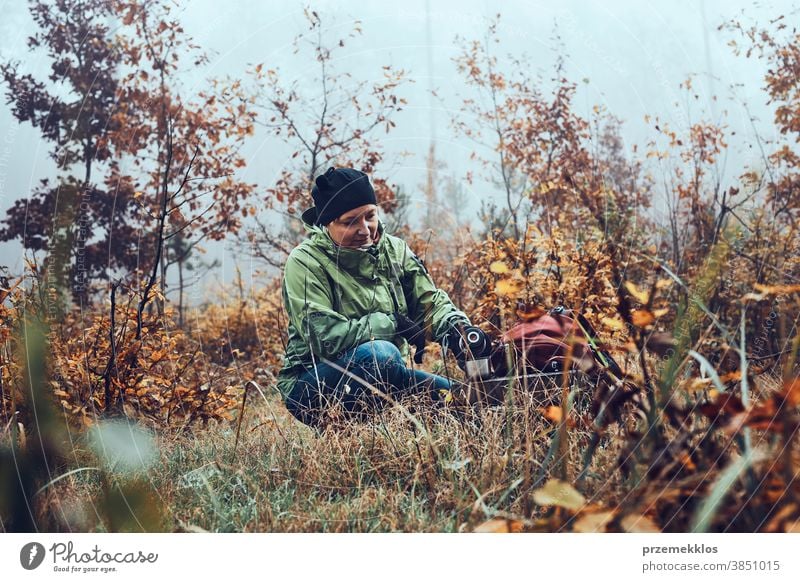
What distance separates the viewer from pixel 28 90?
3.64 meters

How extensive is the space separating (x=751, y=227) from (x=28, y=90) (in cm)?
339

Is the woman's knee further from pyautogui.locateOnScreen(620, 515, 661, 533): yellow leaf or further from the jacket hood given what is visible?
pyautogui.locateOnScreen(620, 515, 661, 533): yellow leaf

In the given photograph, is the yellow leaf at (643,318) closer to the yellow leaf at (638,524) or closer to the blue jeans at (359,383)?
the yellow leaf at (638,524)

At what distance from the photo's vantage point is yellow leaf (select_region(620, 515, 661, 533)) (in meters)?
2.02

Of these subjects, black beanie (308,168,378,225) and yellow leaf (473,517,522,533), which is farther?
black beanie (308,168,378,225)

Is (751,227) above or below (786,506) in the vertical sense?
above

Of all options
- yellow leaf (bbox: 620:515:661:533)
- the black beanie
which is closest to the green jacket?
the black beanie

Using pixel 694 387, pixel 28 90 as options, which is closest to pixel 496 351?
pixel 694 387

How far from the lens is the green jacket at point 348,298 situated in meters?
2.98

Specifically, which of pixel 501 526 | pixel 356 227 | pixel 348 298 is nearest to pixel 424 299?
pixel 348 298

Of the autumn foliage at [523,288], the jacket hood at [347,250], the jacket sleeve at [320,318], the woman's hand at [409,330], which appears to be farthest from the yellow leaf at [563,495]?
the jacket hood at [347,250]

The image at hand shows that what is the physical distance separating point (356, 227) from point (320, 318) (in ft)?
1.37

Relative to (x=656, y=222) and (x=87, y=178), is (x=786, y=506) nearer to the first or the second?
(x=656, y=222)

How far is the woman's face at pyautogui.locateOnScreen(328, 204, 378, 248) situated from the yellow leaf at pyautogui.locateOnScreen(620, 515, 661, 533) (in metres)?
1.56
